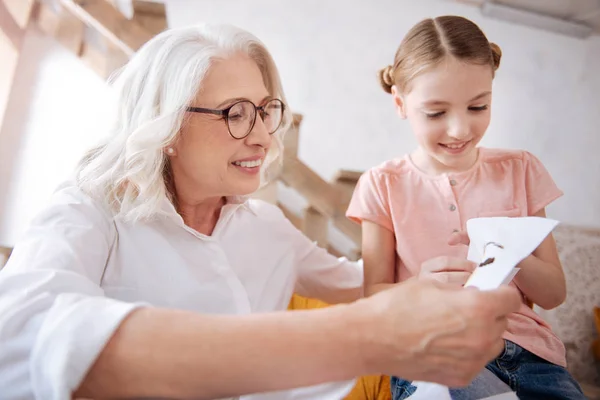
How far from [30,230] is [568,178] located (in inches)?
101

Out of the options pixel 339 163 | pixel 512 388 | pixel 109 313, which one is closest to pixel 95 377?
pixel 109 313

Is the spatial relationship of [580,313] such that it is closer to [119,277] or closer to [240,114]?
[240,114]

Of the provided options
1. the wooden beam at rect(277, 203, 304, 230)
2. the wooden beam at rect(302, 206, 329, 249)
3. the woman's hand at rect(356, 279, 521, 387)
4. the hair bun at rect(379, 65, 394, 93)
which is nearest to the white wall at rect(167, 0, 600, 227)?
the wooden beam at rect(277, 203, 304, 230)

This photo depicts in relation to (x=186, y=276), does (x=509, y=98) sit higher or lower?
higher

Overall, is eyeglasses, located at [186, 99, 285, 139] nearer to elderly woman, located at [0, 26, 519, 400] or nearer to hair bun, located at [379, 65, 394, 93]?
elderly woman, located at [0, 26, 519, 400]

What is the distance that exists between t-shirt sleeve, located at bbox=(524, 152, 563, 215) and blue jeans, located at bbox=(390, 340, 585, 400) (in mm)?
321

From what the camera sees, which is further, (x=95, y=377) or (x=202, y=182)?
(x=202, y=182)

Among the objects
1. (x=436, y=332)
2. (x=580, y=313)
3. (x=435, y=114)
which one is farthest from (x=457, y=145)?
(x=580, y=313)

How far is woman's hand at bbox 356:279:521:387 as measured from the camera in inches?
19.7

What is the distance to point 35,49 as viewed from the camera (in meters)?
2.38

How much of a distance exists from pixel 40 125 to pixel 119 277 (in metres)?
1.88

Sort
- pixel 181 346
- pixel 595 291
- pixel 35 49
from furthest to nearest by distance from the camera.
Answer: pixel 35 49 → pixel 595 291 → pixel 181 346

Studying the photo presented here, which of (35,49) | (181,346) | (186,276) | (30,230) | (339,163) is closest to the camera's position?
(181,346)

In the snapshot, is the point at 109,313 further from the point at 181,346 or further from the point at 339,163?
the point at 339,163
